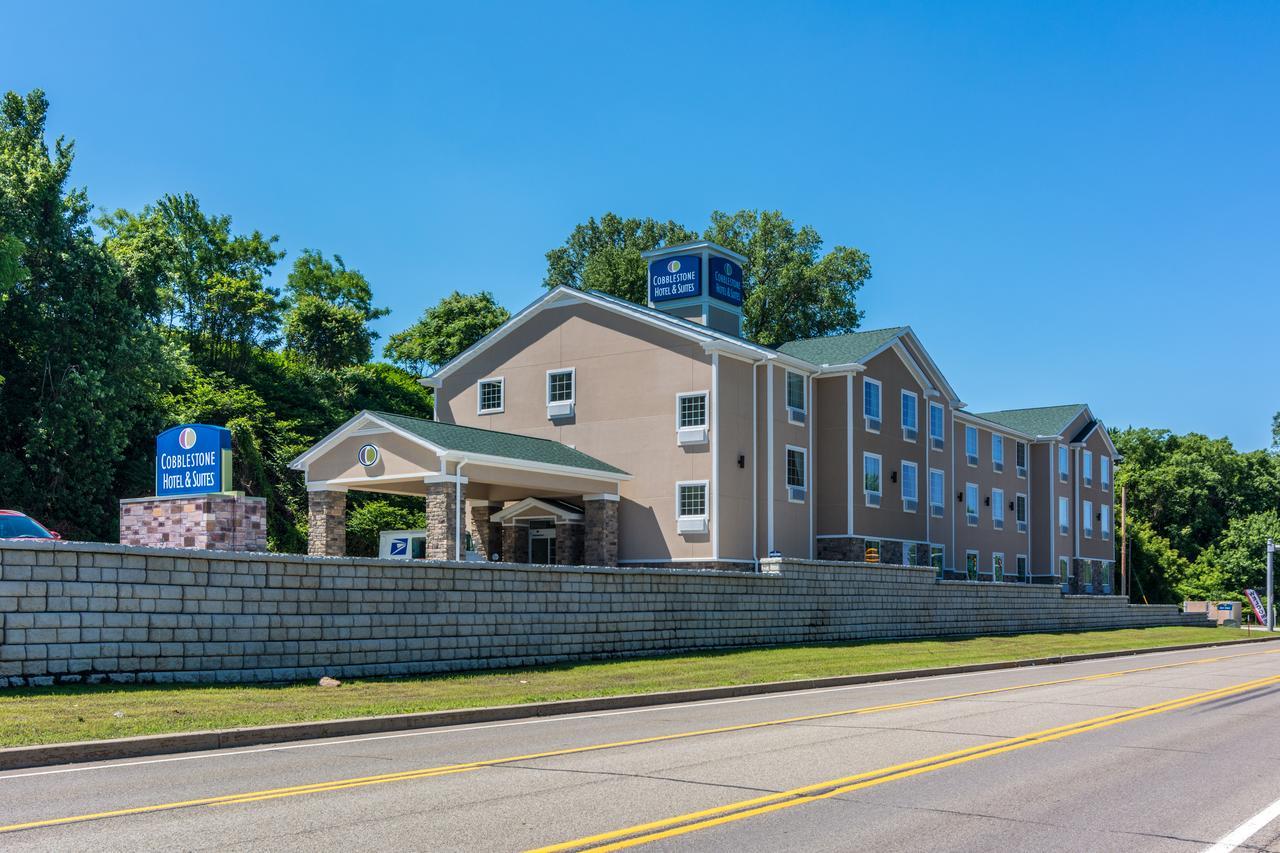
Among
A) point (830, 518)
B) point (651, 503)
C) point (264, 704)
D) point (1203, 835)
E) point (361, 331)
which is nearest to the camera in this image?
point (1203, 835)

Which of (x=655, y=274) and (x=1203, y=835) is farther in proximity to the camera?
(x=655, y=274)

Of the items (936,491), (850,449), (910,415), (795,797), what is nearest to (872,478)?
(850,449)

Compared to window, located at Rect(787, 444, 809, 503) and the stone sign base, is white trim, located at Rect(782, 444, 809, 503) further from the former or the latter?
the stone sign base

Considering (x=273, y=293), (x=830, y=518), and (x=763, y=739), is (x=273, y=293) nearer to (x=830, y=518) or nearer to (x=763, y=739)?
(x=830, y=518)

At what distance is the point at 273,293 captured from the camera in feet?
188

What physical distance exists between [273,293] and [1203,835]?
54.0 meters

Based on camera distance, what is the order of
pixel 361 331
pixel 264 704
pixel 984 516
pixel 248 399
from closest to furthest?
1. pixel 264 704
2. pixel 248 399
3. pixel 984 516
4. pixel 361 331

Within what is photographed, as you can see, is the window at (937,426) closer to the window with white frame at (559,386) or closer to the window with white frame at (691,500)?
the window with white frame at (691,500)

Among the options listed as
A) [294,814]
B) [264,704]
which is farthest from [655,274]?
[294,814]

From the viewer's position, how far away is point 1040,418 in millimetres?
63031

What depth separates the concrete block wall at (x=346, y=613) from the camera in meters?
17.0

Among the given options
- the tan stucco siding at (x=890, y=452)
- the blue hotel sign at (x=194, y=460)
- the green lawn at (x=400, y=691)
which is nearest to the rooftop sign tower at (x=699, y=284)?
the tan stucco siding at (x=890, y=452)

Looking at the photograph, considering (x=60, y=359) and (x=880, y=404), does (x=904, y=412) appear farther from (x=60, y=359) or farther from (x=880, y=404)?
(x=60, y=359)

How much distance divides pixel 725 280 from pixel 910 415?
370 inches
